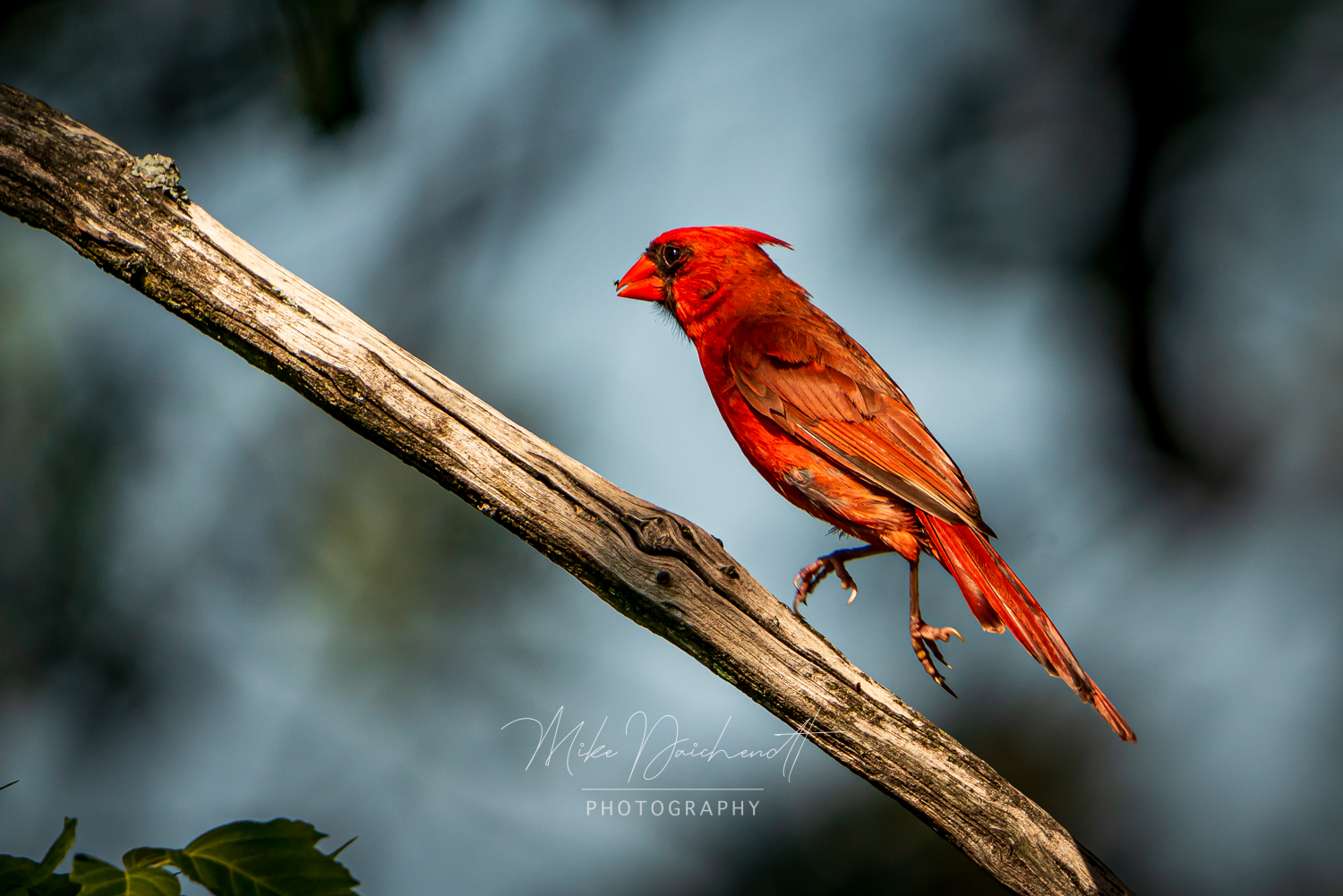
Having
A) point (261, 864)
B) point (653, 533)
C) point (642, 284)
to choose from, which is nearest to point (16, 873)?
point (261, 864)

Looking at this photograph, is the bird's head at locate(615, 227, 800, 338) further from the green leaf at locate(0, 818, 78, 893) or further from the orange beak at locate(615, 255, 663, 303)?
the green leaf at locate(0, 818, 78, 893)

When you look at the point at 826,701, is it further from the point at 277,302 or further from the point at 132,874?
the point at 277,302

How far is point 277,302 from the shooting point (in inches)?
73.8

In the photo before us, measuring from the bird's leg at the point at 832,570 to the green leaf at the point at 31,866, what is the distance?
1984 millimetres

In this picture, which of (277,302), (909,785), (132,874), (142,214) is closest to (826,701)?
(909,785)

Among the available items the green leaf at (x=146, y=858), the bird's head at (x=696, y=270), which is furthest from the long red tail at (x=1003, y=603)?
the green leaf at (x=146, y=858)

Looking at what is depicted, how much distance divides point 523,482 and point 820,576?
1150 millimetres

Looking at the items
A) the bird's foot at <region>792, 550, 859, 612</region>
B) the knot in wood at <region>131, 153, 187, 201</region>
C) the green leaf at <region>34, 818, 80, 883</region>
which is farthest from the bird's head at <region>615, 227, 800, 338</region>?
the green leaf at <region>34, 818, 80, 883</region>

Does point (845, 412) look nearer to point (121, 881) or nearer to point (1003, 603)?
point (1003, 603)

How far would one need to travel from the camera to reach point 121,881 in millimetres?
890

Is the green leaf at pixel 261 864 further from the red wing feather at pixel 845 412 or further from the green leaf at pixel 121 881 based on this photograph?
the red wing feather at pixel 845 412

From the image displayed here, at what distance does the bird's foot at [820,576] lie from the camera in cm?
261

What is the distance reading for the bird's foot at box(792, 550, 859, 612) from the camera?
261 centimetres

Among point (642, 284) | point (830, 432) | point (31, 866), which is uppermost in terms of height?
point (642, 284)
